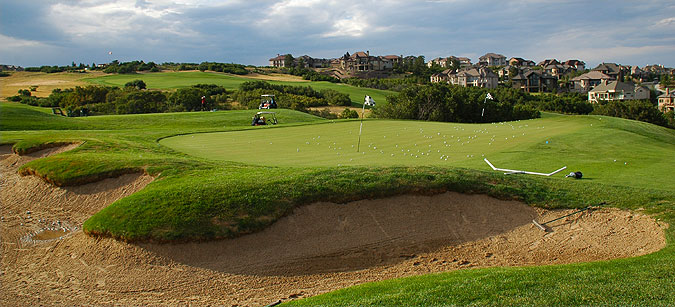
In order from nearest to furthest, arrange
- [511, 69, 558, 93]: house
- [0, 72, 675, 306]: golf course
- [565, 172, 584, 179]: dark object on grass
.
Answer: [0, 72, 675, 306]: golf course
[565, 172, 584, 179]: dark object on grass
[511, 69, 558, 93]: house

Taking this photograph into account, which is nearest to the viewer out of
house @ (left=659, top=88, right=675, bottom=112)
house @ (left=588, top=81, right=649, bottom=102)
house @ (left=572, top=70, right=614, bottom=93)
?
house @ (left=659, top=88, right=675, bottom=112)

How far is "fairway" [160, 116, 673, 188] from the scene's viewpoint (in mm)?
16578

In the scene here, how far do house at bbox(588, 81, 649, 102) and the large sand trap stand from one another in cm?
11863

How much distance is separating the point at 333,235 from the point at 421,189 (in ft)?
9.49

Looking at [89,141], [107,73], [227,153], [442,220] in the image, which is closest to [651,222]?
[442,220]

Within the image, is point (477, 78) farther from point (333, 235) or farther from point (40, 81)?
point (333, 235)

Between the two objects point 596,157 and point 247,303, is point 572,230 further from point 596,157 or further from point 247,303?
point 596,157

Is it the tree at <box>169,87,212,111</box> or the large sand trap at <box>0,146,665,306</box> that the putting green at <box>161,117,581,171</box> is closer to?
the large sand trap at <box>0,146,665,306</box>

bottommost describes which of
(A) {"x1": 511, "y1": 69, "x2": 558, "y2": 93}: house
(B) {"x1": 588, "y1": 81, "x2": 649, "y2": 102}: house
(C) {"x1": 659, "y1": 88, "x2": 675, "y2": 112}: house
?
(C) {"x1": 659, "y1": 88, "x2": 675, "y2": 112}: house

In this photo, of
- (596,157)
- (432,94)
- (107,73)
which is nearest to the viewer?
(596,157)

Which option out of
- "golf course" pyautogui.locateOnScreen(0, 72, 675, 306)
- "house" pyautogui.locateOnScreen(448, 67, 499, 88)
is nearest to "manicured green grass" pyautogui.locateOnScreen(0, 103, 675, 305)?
"golf course" pyautogui.locateOnScreen(0, 72, 675, 306)

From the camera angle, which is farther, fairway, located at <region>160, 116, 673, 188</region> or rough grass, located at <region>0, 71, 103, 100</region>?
rough grass, located at <region>0, 71, 103, 100</region>

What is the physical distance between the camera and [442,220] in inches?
460

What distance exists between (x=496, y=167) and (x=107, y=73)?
120m
